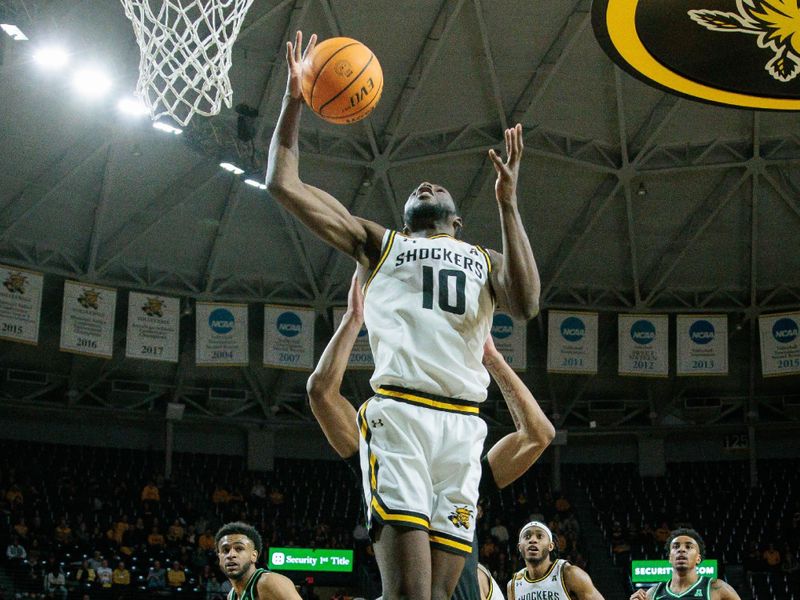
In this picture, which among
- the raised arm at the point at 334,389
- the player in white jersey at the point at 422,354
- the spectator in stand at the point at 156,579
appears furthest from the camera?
the spectator in stand at the point at 156,579

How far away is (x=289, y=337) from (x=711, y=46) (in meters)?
13.8

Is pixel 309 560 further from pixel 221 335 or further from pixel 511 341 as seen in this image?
pixel 511 341

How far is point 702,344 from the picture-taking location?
933 inches

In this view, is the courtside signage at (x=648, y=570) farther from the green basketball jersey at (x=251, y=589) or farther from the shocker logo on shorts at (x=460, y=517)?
the shocker logo on shorts at (x=460, y=517)

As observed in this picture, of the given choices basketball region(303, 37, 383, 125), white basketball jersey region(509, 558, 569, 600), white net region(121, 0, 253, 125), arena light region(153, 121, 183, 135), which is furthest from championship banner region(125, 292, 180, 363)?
basketball region(303, 37, 383, 125)

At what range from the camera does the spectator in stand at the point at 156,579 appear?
66.1ft

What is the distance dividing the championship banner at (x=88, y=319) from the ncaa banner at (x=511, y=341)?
26.4ft

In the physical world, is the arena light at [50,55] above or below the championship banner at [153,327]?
above

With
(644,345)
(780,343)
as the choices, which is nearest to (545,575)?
(644,345)

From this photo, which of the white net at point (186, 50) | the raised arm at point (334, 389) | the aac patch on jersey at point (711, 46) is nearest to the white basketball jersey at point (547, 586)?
the raised arm at point (334, 389)

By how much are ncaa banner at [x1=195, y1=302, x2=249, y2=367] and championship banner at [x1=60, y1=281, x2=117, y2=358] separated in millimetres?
1916

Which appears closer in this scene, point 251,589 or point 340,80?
point 340,80

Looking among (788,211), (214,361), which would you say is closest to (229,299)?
(214,361)

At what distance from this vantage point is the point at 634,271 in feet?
78.5
